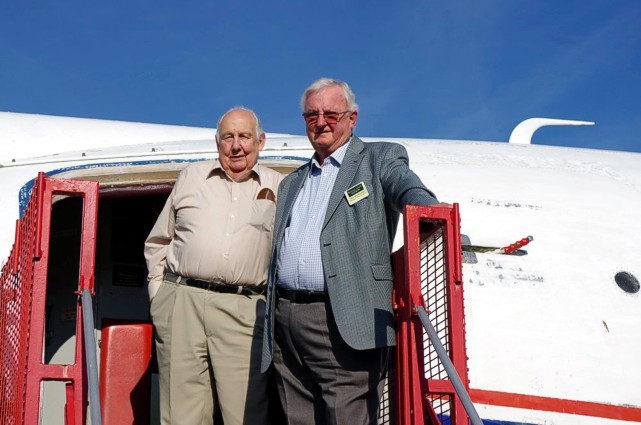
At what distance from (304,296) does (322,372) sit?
316 mm

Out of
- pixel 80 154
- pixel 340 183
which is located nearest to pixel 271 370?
pixel 340 183

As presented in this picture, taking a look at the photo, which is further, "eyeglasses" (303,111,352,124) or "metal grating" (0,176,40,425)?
"eyeglasses" (303,111,352,124)

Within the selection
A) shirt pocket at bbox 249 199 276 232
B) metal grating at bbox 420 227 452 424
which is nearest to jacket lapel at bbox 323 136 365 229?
metal grating at bbox 420 227 452 424

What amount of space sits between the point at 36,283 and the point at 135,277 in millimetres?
3466

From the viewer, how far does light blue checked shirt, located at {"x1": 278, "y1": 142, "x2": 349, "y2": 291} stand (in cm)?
277

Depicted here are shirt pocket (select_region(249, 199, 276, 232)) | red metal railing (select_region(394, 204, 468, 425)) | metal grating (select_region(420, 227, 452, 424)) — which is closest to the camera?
red metal railing (select_region(394, 204, 468, 425))

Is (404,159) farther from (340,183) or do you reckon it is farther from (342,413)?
(342,413)

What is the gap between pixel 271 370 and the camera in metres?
3.46

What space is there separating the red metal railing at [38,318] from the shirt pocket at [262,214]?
862 millimetres

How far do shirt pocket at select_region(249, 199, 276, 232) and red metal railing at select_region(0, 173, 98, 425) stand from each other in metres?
0.86

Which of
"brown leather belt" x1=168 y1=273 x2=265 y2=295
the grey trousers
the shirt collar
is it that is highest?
the shirt collar

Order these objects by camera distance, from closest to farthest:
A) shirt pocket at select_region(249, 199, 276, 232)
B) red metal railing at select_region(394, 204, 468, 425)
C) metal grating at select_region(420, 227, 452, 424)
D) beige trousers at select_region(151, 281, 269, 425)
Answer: red metal railing at select_region(394, 204, 468, 425), metal grating at select_region(420, 227, 452, 424), beige trousers at select_region(151, 281, 269, 425), shirt pocket at select_region(249, 199, 276, 232)

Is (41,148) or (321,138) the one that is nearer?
(321,138)

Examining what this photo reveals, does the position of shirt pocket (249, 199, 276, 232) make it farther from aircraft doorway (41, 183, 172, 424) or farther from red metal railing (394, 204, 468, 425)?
aircraft doorway (41, 183, 172, 424)
